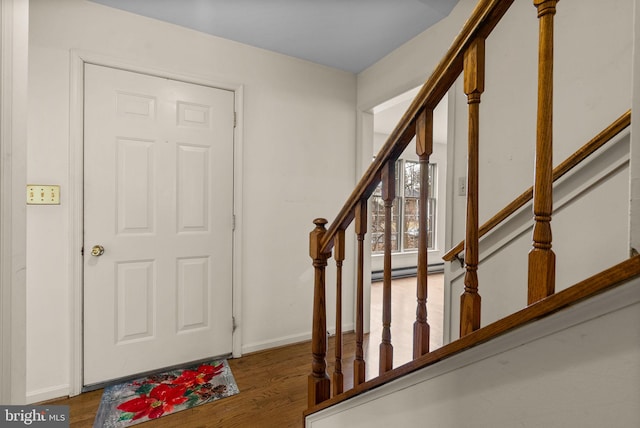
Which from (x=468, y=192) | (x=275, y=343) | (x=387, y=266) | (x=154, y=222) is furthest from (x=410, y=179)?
(x=468, y=192)

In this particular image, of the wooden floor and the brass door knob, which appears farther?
the brass door knob

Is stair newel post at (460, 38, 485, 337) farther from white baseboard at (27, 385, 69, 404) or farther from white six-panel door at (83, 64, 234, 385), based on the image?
white baseboard at (27, 385, 69, 404)

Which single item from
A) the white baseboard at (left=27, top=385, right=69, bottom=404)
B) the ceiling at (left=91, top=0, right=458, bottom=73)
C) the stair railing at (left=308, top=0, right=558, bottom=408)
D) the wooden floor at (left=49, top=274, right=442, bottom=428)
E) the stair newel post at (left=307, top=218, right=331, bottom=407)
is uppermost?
the ceiling at (left=91, top=0, right=458, bottom=73)

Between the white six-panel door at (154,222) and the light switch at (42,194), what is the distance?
148mm

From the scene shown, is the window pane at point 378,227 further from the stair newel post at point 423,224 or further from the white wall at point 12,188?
the white wall at point 12,188

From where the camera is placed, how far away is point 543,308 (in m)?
0.54

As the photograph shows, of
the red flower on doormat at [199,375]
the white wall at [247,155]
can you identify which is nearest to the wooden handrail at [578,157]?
the white wall at [247,155]

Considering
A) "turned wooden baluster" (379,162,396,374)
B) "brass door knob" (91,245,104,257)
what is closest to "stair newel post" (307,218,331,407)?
"turned wooden baluster" (379,162,396,374)

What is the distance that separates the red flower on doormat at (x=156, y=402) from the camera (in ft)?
5.71

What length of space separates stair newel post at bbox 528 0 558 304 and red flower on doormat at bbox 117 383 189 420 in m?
2.05

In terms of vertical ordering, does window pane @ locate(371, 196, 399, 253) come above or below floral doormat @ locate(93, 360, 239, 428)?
above

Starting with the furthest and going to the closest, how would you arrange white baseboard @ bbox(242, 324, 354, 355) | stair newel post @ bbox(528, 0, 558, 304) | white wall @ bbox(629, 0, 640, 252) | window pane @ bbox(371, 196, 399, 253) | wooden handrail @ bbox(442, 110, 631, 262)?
window pane @ bbox(371, 196, 399, 253), white baseboard @ bbox(242, 324, 354, 355), wooden handrail @ bbox(442, 110, 631, 262), stair newel post @ bbox(528, 0, 558, 304), white wall @ bbox(629, 0, 640, 252)

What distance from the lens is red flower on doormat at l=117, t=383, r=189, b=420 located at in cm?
174

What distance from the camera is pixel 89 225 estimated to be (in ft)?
6.47
